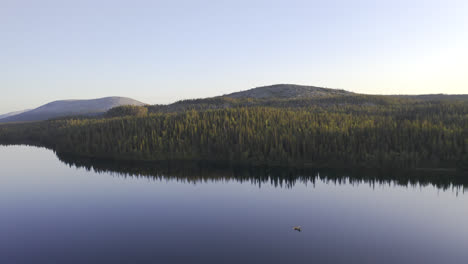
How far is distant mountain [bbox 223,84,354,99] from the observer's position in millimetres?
108188

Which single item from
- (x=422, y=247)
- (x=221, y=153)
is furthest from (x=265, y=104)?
(x=422, y=247)

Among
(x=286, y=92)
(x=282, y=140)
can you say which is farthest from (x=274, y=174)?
(x=286, y=92)

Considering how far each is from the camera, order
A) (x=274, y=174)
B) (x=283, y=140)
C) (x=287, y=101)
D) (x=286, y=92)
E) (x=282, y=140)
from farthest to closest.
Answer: (x=286, y=92) → (x=287, y=101) → (x=283, y=140) → (x=282, y=140) → (x=274, y=174)

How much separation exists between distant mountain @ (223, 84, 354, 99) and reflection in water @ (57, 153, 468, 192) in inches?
2857

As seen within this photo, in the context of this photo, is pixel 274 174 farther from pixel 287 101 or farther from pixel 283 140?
pixel 287 101

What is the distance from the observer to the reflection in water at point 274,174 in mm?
28609

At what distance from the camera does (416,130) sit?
38125mm

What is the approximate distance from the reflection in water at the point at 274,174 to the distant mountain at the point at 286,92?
238 ft

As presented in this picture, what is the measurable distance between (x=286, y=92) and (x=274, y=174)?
83222 mm

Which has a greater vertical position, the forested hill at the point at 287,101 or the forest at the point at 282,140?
the forested hill at the point at 287,101


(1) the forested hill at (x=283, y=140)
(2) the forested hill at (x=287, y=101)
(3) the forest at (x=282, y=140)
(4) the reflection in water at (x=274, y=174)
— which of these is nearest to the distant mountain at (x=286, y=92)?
(2) the forested hill at (x=287, y=101)

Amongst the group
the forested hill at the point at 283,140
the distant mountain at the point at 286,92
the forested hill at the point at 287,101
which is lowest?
the forested hill at the point at 283,140

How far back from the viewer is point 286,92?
11219 cm

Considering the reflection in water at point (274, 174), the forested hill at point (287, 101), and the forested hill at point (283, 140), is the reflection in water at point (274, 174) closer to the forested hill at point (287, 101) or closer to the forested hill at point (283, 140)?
the forested hill at point (283, 140)
